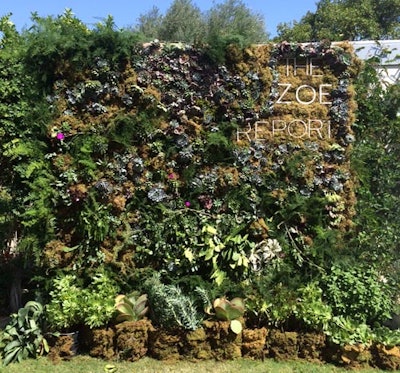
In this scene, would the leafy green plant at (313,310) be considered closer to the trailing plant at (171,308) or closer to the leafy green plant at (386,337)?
the leafy green plant at (386,337)

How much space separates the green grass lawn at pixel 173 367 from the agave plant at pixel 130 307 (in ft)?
1.46

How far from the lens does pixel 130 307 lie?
5.16 meters

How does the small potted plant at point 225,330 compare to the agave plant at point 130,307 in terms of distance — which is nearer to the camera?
the small potted plant at point 225,330

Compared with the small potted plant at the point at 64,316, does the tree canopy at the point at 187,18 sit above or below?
above

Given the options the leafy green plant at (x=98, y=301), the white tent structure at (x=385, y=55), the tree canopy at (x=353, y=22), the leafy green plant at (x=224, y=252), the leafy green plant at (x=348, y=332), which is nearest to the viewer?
the leafy green plant at (x=348, y=332)

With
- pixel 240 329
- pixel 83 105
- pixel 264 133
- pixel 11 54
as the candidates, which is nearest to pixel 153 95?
pixel 83 105

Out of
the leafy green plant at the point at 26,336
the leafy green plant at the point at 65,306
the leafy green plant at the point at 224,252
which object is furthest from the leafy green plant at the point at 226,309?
the leafy green plant at the point at 26,336

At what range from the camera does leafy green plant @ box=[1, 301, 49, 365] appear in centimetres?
508

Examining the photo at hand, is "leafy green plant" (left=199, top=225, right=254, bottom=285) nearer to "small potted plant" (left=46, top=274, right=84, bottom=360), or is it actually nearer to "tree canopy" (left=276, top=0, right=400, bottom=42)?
"small potted plant" (left=46, top=274, right=84, bottom=360)

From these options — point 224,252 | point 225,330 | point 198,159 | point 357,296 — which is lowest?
point 225,330

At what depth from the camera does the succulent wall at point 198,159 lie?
5.46 metres

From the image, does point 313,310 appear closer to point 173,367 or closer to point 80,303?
point 173,367

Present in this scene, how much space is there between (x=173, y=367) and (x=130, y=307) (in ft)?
2.51

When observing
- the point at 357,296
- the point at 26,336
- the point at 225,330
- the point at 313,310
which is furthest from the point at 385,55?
the point at 26,336
